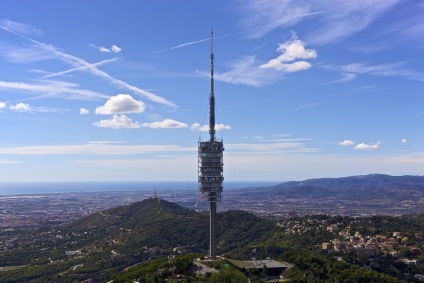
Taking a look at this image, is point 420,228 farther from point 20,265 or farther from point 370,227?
point 20,265

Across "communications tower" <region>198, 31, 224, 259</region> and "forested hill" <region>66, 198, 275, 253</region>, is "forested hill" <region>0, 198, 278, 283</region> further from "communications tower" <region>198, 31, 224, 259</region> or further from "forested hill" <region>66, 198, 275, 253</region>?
"communications tower" <region>198, 31, 224, 259</region>

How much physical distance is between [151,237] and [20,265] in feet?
118

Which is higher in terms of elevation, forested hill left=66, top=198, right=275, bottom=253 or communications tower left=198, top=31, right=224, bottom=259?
communications tower left=198, top=31, right=224, bottom=259

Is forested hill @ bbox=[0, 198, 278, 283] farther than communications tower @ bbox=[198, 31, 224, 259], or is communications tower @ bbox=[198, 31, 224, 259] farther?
forested hill @ bbox=[0, 198, 278, 283]

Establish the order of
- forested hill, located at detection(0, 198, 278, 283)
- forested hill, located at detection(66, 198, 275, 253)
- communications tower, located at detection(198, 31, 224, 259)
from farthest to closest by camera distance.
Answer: forested hill, located at detection(66, 198, 275, 253), forested hill, located at detection(0, 198, 278, 283), communications tower, located at detection(198, 31, 224, 259)

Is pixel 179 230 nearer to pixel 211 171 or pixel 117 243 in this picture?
pixel 117 243

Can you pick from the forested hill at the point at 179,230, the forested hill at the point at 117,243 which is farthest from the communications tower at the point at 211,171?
the forested hill at the point at 179,230

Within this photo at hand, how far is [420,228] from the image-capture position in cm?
13188

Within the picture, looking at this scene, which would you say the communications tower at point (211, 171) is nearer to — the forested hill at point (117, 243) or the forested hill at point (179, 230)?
the forested hill at point (117, 243)

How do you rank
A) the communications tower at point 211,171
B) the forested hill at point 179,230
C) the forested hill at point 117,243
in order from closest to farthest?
1. the communications tower at point 211,171
2. the forested hill at point 117,243
3. the forested hill at point 179,230

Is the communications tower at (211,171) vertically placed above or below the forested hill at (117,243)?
above

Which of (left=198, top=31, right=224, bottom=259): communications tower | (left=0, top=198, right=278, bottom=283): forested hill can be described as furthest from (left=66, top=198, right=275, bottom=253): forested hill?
(left=198, top=31, right=224, bottom=259): communications tower

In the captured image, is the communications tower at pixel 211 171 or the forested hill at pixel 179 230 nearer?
the communications tower at pixel 211 171

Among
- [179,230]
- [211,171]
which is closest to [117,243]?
[179,230]
